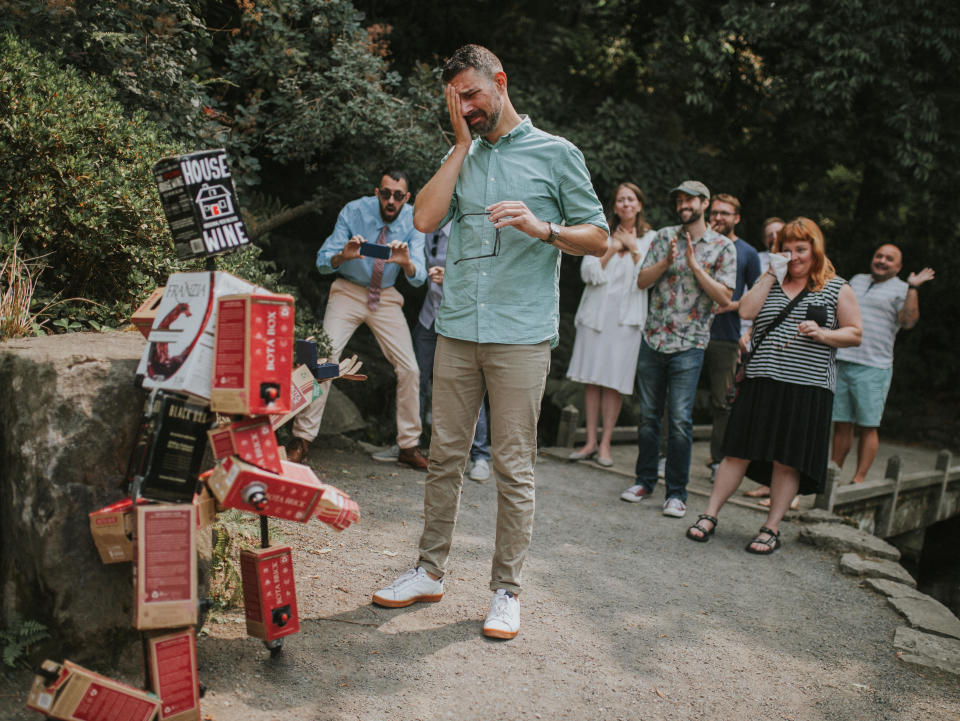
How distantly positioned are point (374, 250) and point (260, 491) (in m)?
2.85

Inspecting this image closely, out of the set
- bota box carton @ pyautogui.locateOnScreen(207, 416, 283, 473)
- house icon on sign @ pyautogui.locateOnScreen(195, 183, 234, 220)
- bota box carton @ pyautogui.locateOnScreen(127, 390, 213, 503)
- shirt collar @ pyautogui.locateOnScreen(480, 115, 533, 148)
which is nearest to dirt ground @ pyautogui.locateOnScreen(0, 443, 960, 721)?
bota box carton @ pyautogui.locateOnScreen(127, 390, 213, 503)

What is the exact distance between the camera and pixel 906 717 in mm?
3254

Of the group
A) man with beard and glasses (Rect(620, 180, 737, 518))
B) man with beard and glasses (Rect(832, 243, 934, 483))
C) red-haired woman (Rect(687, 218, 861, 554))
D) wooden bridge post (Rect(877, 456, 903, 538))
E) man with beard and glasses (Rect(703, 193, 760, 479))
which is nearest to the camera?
red-haired woman (Rect(687, 218, 861, 554))

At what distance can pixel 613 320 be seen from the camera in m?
6.88

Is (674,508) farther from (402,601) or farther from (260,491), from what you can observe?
(260,491)

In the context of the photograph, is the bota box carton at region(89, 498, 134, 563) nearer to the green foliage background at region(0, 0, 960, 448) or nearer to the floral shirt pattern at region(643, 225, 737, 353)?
the green foliage background at region(0, 0, 960, 448)

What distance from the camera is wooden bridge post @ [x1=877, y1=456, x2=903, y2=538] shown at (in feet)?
25.6

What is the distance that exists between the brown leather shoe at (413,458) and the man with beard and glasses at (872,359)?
3.78 meters

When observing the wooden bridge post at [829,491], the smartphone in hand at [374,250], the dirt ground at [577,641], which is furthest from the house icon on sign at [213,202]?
the wooden bridge post at [829,491]

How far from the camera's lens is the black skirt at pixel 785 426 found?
494cm

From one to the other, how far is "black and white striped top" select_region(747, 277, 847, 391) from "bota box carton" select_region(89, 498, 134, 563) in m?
3.92

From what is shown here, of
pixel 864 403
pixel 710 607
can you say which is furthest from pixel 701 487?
pixel 710 607

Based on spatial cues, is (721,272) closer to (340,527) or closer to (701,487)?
(701,487)

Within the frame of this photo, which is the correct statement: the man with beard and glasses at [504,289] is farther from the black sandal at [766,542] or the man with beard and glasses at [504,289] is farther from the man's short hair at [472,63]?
the black sandal at [766,542]
